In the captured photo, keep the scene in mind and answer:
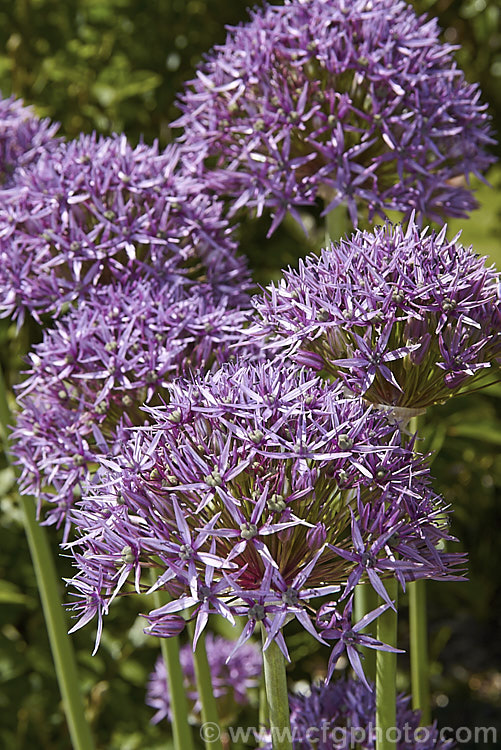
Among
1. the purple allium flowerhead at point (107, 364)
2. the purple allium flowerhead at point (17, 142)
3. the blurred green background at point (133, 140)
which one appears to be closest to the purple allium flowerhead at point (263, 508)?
the purple allium flowerhead at point (107, 364)

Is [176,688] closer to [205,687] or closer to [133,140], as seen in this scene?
[205,687]

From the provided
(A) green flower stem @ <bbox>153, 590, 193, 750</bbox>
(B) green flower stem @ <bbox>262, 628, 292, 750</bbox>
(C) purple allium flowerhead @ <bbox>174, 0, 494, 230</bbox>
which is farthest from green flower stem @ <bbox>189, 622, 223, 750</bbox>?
(C) purple allium flowerhead @ <bbox>174, 0, 494, 230</bbox>

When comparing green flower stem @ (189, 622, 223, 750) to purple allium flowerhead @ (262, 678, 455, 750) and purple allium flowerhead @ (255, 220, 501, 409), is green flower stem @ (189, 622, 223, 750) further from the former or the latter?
purple allium flowerhead @ (255, 220, 501, 409)

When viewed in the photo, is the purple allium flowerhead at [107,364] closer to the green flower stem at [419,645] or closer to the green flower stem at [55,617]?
the green flower stem at [55,617]

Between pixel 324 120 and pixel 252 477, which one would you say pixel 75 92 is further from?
pixel 252 477

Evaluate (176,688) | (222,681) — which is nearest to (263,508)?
(176,688)

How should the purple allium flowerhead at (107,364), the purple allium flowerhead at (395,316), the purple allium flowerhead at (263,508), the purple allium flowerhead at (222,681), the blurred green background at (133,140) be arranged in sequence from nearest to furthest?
the purple allium flowerhead at (263,508) → the purple allium flowerhead at (395,316) → the purple allium flowerhead at (107,364) → the purple allium flowerhead at (222,681) → the blurred green background at (133,140)
